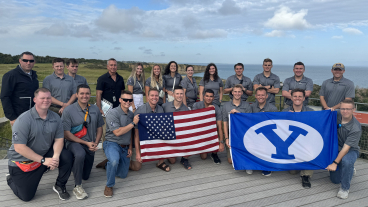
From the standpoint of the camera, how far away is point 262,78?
21.2ft

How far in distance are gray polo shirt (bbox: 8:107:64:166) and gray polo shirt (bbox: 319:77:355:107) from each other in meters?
5.75

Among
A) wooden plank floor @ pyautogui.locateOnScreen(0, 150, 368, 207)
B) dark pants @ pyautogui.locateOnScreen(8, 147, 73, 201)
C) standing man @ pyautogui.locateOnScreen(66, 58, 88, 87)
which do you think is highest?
standing man @ pyautogui.locateOnScreen(66, 58, 88, 87)

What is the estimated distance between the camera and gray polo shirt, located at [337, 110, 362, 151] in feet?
13.4

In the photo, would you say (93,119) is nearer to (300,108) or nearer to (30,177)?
(30,177)

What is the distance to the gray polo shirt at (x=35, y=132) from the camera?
138 inches

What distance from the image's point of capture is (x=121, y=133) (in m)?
4.43

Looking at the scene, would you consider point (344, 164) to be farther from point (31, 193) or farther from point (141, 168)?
point (31, 193)

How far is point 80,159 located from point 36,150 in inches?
26.3

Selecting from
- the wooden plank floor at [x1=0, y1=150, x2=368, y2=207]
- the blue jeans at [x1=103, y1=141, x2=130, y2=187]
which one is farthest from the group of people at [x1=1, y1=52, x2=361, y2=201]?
the wooden plank floor at [x1=0, y1=150, x2=368, y2=207]

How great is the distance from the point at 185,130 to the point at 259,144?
150 cm

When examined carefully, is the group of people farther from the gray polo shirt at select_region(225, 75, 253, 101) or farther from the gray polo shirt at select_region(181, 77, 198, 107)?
the gray polo shirt at select_region(181, 77, 198, 107)

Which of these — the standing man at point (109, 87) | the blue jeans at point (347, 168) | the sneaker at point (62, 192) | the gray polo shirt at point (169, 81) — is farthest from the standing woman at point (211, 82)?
the sneaker at point (62, 192)

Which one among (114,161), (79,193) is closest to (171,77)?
(114,161)

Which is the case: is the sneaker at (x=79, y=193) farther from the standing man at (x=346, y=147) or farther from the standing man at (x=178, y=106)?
the standing man at (x=346, y=147)
